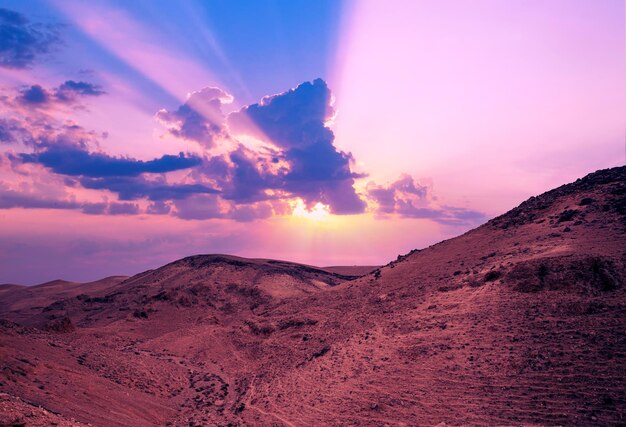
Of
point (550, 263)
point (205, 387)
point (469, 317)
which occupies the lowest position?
point (205, 387)

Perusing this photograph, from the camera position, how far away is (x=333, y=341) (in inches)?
870

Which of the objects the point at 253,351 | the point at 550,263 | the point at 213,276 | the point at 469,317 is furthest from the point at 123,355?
the point at 213,276

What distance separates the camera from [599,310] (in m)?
15.4

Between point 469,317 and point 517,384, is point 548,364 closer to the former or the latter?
point 517,384

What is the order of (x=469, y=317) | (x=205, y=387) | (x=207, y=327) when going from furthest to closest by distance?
(x=207, y=327) → (x=205, y=387) → (x=469, y=317)

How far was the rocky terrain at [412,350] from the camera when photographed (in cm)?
1309

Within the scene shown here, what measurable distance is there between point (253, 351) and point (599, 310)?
1757 cm

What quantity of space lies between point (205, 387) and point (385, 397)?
31.2ft

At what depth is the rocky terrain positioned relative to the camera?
42.9 feet

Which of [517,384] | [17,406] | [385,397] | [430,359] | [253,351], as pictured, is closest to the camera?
[17,406]

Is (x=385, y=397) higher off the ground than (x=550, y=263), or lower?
lower

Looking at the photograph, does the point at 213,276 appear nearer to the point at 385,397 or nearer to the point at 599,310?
the point at 385,397

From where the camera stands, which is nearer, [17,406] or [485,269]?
[17,406]

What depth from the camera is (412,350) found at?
1758 cm
